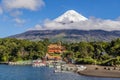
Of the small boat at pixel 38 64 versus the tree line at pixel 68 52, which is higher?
the tree line at pixel 68 52

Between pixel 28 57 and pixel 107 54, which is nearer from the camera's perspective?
pixel 107 54

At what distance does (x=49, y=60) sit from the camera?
7249 inches

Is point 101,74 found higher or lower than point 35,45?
lower

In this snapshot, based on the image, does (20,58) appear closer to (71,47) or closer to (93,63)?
(71,47)

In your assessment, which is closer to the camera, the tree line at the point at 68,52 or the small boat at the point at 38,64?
the small boat at the point at 38,64

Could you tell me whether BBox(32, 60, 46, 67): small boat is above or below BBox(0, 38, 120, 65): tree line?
below

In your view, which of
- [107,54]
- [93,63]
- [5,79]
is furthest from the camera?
[107,54]

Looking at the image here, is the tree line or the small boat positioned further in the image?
the tree line

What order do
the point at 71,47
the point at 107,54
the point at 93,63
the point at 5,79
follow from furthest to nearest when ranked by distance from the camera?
the point at 71,47 → the point at 107,54 → the point at 93,63 → the point at 5,79

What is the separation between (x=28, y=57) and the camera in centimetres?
18312

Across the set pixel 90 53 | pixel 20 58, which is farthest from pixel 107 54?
pixel 20 58

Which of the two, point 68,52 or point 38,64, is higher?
point 68,52

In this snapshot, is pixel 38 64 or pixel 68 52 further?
pixel 68 52

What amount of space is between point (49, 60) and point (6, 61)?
72.0 ft
